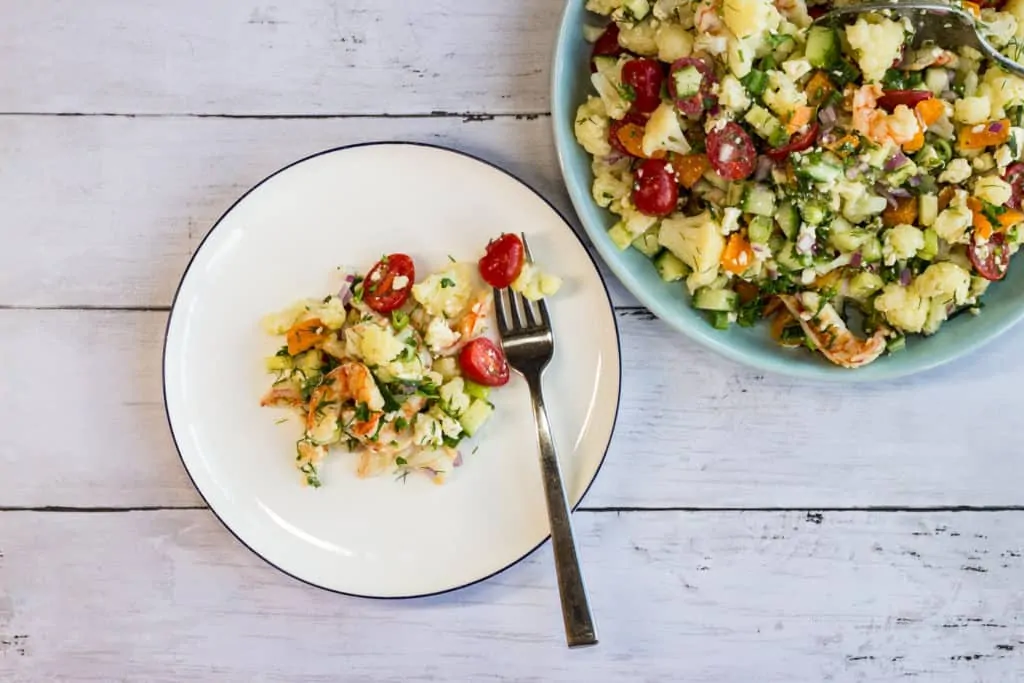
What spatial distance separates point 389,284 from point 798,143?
73 centimetres

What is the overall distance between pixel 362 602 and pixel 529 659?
35cm

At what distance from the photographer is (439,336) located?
1516mm

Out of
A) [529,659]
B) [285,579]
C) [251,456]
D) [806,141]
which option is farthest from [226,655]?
[806,141]

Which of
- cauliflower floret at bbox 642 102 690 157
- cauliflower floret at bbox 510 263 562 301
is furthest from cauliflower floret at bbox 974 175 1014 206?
cauliflower floret at bbox 510 263 562 301

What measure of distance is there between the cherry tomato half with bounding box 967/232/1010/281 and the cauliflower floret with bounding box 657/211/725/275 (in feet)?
1.37

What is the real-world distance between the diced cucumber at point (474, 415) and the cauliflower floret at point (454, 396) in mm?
11

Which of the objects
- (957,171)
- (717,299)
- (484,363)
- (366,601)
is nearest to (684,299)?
(717,299)

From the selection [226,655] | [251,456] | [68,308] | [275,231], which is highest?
[275,231]

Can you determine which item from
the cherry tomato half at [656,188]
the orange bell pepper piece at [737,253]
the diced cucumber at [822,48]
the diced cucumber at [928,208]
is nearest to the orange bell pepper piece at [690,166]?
the cherry tomato half at [656,188]

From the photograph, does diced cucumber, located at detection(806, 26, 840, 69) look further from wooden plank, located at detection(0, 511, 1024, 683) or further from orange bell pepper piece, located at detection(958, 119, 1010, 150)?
wooden plank, located at detection(0, 511, 1024, 683)

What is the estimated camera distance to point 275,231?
1.58 meters

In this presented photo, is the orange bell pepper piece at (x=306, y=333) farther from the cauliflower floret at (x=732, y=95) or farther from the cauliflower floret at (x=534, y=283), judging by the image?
the cauliflower floret at (x=732, y=95)

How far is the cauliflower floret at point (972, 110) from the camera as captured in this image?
134 cm

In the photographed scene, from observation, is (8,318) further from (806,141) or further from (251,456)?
(806,141)
